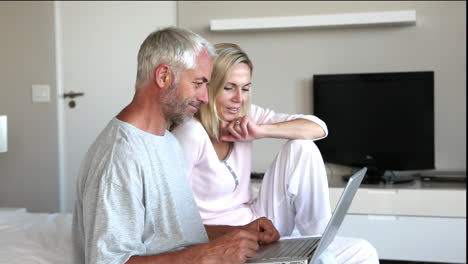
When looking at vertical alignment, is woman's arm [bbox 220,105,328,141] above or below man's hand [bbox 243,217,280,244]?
above

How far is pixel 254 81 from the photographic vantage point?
12.5 ft

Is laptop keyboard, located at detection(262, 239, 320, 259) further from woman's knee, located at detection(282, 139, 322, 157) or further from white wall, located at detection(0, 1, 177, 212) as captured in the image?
white wall, located at detection(0, 1, 177, 212)

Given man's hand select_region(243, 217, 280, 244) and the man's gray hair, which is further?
man's hand select_region(243, 217, 280, 244)

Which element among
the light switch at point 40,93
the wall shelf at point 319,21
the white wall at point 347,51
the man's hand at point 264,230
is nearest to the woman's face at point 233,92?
the man's hand at point 264,230

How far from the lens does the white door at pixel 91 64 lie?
157 inches

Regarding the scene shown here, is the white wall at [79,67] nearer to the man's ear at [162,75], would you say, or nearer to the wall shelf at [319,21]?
the wall shelf at [319,21]

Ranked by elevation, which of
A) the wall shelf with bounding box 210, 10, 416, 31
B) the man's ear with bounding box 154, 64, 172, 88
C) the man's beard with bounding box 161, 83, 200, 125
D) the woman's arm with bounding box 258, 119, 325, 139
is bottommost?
the woman's arm with bounding box 258, 119, 325, 139

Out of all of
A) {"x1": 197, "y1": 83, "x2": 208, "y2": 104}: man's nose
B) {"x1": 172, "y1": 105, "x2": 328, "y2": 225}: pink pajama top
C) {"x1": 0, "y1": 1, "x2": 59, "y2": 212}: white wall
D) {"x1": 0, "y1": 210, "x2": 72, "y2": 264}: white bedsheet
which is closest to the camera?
{"x1": 197, "y1": 83, "x2": 208, "y2": 104}: man's nose

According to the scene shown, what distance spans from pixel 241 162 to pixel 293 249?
0.69 m

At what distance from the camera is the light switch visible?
379cm

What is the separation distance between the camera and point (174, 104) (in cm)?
142

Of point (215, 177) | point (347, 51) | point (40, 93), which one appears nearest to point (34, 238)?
point (215, 177)

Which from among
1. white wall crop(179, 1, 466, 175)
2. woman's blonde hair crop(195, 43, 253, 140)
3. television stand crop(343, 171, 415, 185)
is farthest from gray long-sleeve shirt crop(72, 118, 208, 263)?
white wall crop(179, 1, 466, 175)

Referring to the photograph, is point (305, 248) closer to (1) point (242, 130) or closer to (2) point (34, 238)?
(1) point (242, 130)
